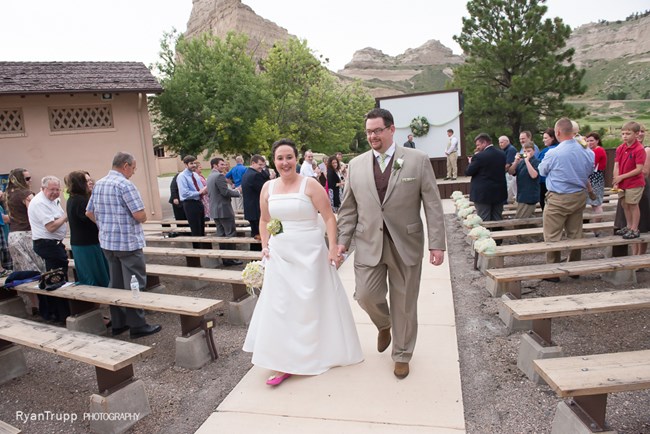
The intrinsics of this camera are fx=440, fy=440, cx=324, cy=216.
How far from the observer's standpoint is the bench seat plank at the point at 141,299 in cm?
432

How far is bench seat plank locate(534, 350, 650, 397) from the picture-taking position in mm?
2557

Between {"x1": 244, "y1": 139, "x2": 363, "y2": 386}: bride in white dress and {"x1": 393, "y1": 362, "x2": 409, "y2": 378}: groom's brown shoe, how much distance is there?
477 millimetres

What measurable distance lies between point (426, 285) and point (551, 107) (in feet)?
65.7

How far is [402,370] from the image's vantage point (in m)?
3.78

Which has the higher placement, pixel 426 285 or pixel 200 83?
pixel 200 83

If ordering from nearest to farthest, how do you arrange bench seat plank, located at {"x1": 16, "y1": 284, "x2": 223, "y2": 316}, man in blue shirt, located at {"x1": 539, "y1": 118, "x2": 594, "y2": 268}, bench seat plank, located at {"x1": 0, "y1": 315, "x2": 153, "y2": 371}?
1. bench seat plank, located at {"x1": 0, "y1": 315, "x2": 153, "y2": 371}
2. bench seat plank, located at {"x1": 16, "y1": 284, "x2": 223, "y2": 316}
3. man in blue shirt, located at {"x1": 539, "y1": 118, "x2": 594, "y2": 268}

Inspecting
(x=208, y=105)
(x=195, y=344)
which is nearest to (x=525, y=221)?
(x=195, y=344)

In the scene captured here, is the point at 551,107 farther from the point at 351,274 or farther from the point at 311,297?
the point at 311,297

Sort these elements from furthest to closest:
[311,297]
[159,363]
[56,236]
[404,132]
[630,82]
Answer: [630,82] → [404,132] → [56,236] → [159,363] → [311,297]

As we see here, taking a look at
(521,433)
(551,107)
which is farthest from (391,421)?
(551,107)

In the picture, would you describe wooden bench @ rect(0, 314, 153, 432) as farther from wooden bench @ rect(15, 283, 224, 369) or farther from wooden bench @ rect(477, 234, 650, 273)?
wooden bench @ rect(477, 234, 650, 273)

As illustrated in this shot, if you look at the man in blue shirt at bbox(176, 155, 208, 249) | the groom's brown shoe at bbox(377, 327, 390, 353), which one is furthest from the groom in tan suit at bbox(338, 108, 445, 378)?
the man in blue shirt at bbox(176, 155, 208, 249)

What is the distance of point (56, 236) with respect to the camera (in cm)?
588

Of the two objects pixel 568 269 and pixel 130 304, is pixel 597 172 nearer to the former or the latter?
pixel 568 269
